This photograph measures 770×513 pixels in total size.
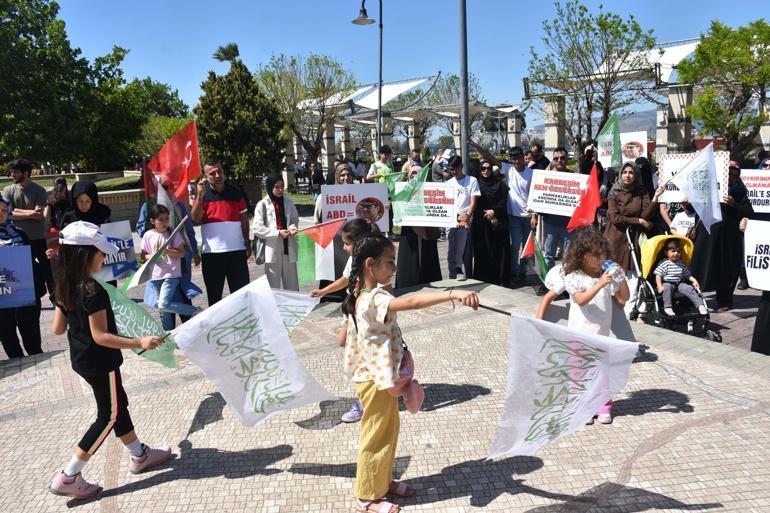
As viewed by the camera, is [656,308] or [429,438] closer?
[429,438]

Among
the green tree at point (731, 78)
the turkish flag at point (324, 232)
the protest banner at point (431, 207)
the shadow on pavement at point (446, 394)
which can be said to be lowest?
the shadow on pavement at point (446, 394)

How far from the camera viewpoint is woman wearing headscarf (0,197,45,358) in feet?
20.7

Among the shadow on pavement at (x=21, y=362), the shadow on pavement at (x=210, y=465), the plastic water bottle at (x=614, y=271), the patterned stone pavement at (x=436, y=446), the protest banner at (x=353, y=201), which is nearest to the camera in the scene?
the patterned stone pavement at (x=436, y=446)

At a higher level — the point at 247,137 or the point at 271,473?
the point at 247,137

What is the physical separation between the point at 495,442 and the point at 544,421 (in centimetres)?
30

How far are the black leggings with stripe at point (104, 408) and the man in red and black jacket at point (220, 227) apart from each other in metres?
3.15

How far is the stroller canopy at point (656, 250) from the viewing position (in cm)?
700

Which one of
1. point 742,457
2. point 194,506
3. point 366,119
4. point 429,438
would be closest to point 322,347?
point 429,438

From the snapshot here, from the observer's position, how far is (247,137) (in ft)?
67.4

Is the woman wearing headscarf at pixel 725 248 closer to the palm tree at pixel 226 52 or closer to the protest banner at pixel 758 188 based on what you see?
the protest banner at pixel 758 188

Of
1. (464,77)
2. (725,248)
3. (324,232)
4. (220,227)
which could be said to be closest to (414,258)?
(324,232)

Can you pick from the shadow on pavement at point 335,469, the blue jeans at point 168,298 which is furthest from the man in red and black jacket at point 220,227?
the shadow on pavement at point 335,469

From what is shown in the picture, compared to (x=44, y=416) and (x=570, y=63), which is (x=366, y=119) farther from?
(x=44, y=416)

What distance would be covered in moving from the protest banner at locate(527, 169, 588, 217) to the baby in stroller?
1.75 m
